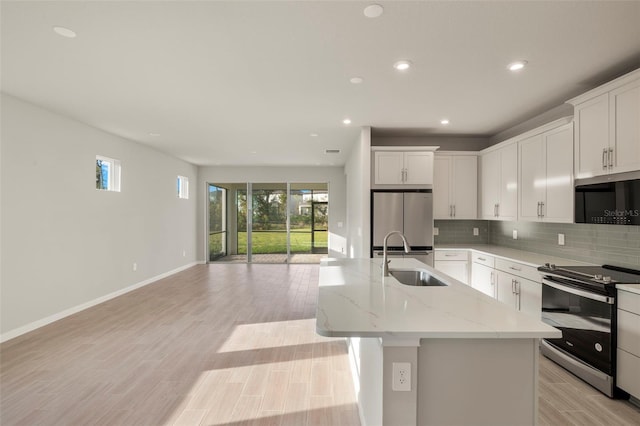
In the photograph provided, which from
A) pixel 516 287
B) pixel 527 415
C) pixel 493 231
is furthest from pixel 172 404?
pixel 493 231

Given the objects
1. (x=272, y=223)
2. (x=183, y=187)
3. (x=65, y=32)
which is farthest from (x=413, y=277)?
(x=183, y=187)

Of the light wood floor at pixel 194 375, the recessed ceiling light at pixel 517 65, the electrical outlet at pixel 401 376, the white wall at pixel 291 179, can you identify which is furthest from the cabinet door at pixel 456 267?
the white wall at pixel 291 179

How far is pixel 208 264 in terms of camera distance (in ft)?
28.1

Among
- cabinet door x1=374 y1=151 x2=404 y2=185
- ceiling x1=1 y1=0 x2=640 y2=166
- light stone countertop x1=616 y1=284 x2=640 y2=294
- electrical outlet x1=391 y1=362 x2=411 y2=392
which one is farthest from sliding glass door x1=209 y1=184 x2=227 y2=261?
light stone countertop x1=616 y1=284 x2=640 y2=294

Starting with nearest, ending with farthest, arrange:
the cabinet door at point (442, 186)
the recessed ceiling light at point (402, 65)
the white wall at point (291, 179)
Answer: the recessed ceiling light at point (402, 65) < the cabinet door at point (442, 186) < the white wall at point (291, 179)

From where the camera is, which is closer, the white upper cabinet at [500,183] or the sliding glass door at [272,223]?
the white upper cabinet at [500,183]

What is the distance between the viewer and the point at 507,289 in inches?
148

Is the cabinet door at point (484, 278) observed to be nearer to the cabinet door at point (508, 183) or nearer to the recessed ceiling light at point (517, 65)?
the cabinet door at point (508, 183)

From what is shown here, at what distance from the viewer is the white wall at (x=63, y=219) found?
3551mm

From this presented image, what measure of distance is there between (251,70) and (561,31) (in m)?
2.28

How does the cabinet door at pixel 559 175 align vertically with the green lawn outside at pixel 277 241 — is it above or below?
above

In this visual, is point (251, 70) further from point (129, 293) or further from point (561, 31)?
point (129, 293)

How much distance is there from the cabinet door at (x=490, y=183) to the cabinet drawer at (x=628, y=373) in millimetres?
2444

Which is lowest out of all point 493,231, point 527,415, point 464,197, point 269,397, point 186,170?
point 269,397
